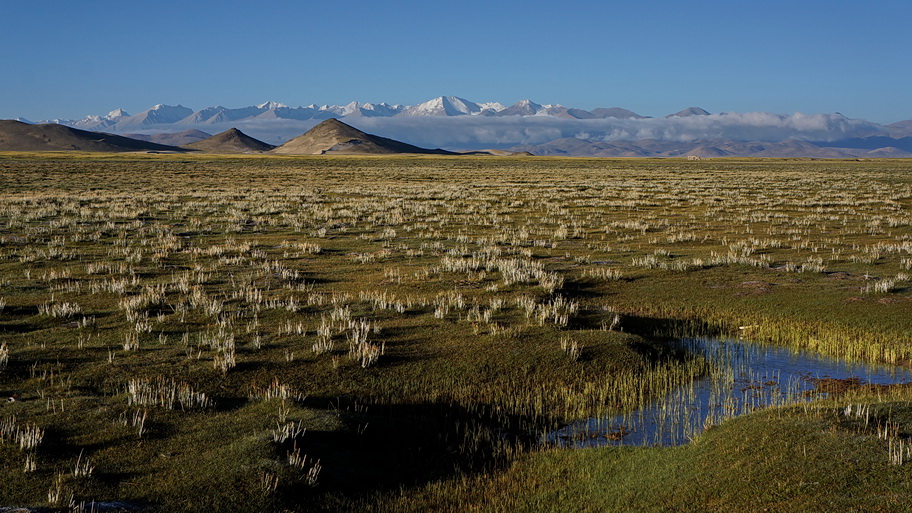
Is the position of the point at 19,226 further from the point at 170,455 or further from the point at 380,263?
the point at 170,455

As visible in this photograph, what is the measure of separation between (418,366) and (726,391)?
5620 millimetres

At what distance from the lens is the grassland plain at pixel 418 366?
7.69 metres

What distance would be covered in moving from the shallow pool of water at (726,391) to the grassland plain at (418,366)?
1.59 feet

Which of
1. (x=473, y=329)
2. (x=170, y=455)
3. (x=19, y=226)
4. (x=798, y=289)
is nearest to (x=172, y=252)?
(x=19, y=226)

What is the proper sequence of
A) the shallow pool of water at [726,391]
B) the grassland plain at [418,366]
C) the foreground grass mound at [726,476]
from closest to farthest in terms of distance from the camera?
the foreground grass mound at [726,476]
the grassland plain at [418,366]
the shallow pool of water at [726,391]

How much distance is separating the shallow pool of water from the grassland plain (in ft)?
1.59

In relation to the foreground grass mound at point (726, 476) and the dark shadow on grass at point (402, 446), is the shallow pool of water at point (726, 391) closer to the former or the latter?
the foreground grass mound at point (726, 476)

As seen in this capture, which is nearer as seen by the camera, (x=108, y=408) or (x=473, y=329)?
(x=108, y=408)

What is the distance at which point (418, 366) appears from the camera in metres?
12.5

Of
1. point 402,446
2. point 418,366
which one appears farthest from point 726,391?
point 402,446

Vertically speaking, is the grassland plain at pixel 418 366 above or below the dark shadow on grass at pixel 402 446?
above

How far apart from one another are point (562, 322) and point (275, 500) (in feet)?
29.5

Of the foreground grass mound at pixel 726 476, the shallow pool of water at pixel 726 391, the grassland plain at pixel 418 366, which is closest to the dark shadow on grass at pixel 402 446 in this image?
the grassland plain at pixel 418 366

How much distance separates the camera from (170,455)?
820 cm
